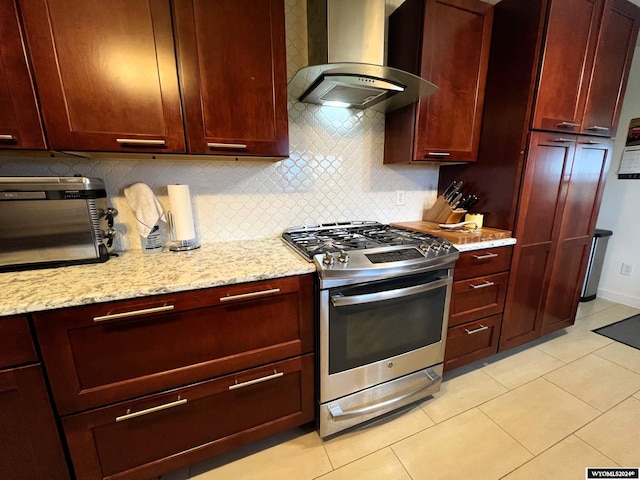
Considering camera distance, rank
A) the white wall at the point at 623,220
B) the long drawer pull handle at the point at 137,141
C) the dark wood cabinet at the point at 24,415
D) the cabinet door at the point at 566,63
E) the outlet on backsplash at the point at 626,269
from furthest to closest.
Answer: the outlet on backsplash at the point at 626,269 < the white wall at the point at 623,220 < the cabinet door at the point at 566,63 < the long drawer pull handle at the point at 137,141 < the dark wood cabinet at the point at 24,415


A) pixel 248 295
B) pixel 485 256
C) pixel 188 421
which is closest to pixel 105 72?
pixel 248 295

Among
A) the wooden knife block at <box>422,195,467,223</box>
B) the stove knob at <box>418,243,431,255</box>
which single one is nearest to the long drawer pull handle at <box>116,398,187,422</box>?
the stove knob at <box>418,243,431,255</box>

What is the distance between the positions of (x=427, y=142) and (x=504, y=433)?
1.69 metres

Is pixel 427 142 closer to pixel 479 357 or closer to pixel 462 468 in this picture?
pixel 479 357

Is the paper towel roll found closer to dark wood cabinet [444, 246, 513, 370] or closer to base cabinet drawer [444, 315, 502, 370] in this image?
dark wood cabinet [444, 246, 513, 370]

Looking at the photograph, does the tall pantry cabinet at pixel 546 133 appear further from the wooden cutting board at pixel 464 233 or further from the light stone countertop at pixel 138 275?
the light stone countertop at pixel 138 275

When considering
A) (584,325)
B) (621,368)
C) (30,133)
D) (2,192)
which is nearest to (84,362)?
(2,192)

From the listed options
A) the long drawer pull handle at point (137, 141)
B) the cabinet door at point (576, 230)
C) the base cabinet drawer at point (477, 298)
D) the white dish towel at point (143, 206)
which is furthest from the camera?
the cabinet door at point (576, 230)

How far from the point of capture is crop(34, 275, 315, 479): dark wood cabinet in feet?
3.08

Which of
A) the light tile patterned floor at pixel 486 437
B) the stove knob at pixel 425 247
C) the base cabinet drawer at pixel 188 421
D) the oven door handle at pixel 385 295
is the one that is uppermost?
the stove knob at pixel 425 247

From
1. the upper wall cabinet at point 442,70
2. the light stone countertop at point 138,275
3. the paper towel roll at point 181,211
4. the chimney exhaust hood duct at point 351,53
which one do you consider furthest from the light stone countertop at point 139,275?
the upper wall cabinet at point 442,70

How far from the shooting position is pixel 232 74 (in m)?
1.21

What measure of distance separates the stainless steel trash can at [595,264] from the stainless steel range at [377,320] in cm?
240

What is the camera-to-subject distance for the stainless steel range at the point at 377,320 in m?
1.21
